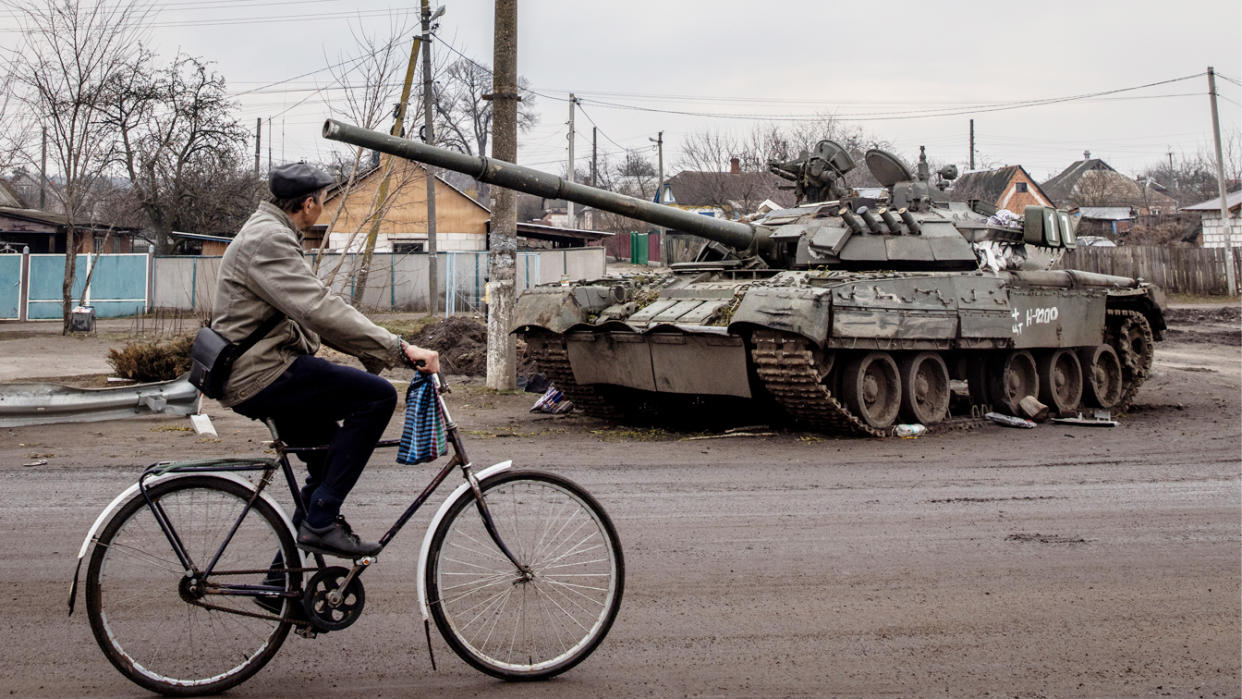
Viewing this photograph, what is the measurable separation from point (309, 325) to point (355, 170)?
1114 centimetres

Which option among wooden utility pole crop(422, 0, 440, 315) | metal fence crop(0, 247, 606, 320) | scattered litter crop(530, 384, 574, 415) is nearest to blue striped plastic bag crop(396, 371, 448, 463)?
scattered litter crop(530, 384, 574, 415)

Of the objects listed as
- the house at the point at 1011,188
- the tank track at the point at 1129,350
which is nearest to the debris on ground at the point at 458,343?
the tank track at the point at 1129,350

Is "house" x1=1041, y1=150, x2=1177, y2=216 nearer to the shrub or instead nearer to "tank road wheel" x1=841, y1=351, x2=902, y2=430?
"tank road wheel" x1=841, y1=351, x2=902, y2=430

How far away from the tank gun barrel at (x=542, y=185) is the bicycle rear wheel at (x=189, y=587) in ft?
11.3

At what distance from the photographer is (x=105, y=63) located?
65.4 ft

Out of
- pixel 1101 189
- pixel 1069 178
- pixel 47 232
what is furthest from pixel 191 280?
pixel 1069 178

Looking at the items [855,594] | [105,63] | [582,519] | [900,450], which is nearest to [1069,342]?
[900,450]

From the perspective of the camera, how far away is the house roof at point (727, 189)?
4910 cm

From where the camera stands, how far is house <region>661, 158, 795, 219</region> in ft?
158

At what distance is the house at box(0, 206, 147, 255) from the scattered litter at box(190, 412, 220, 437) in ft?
68.8

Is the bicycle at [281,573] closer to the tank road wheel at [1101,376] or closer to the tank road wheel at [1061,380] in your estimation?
the tank road wheel at [1061,380]

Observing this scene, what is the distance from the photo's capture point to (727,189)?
57.2m

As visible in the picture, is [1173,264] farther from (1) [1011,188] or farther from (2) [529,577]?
(2) [529,577]

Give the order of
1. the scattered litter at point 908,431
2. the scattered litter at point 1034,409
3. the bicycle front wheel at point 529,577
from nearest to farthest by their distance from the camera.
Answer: the bicycle front wheel at point 529,577
the scattered litter at point 908,431
the scattered litter at point 1034,409
